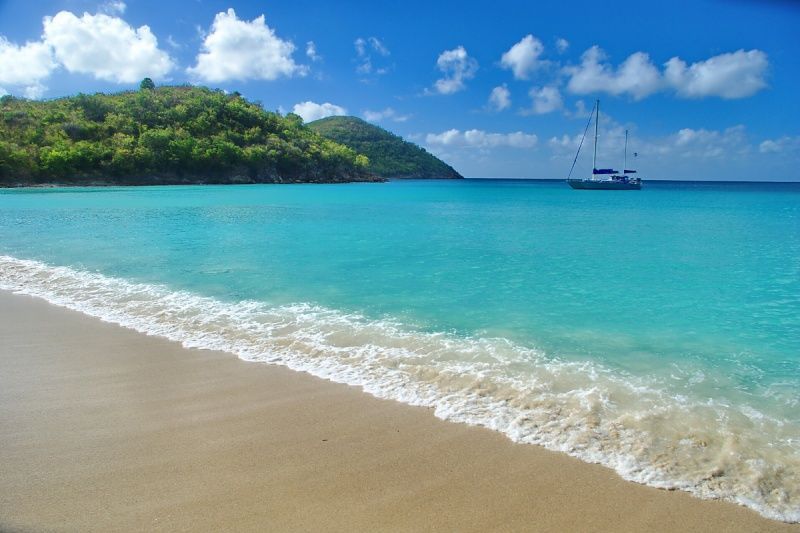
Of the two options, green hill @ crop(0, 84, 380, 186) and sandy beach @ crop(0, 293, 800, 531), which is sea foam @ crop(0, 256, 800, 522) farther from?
green hill @ crop(0, 84, 380, 186)

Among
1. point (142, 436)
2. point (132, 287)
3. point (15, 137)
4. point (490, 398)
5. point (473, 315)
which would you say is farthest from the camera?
point (15, 137)

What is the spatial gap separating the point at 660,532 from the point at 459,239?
17184 mm

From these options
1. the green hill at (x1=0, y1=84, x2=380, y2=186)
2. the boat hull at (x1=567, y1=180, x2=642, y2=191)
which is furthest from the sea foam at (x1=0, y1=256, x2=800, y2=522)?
the boat hull at (x1=567, y1=180, x2=642, y2=191)

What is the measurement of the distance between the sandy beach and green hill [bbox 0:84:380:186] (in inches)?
3115

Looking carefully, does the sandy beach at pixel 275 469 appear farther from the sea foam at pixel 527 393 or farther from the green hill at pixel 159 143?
the green hill at pixel 159 143

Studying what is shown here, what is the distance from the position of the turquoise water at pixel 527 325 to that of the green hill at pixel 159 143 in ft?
219

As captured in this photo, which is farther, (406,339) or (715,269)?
(715,269)

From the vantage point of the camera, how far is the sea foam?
3.71m

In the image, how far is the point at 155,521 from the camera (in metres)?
3.01

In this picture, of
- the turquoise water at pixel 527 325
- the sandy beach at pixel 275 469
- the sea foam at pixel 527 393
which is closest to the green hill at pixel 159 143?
the turquoise water at pixel 527 325

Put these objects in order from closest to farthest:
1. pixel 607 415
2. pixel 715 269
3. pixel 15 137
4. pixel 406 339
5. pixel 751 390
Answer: pixel 607 415 < pixel 751 390 < pixel 406 339 < pixel 715 269 < pixel 15 137

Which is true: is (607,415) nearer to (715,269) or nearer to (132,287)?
(132,287)

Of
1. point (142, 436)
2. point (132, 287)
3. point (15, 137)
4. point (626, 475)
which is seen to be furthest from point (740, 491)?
point (15, 137)

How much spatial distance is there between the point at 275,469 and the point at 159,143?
95.5 m
